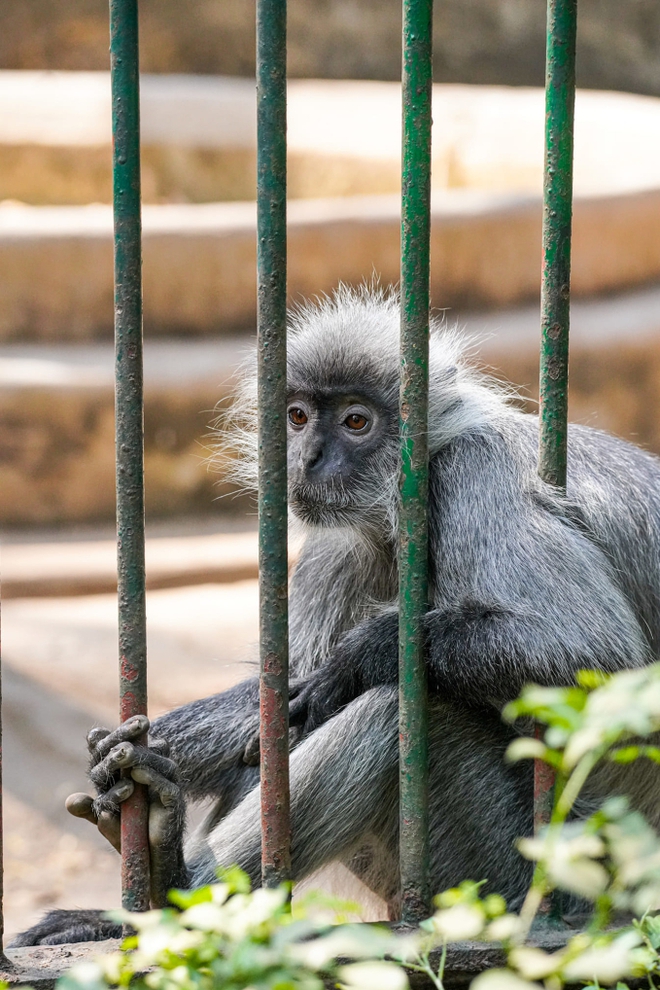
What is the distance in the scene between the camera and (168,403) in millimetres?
7043

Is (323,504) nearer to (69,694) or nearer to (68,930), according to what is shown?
(68,930)

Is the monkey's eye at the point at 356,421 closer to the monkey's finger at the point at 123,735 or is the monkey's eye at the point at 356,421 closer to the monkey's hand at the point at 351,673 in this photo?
the monkey's hand at the point at 351,673

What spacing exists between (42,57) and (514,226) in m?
6.70

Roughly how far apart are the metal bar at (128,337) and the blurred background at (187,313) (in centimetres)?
124

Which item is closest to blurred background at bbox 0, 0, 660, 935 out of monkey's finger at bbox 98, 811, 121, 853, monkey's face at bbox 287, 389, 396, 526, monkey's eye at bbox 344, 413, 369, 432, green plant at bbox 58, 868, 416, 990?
monkey's face at bbox 287, 389, 396, 526

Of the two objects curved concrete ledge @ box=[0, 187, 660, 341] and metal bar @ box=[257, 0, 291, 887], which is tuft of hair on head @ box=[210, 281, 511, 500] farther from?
curved concrete ledge @ box=[0, 187, 660, 341]

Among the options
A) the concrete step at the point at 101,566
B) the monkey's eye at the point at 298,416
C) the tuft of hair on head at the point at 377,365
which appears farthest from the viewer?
the concrete step at the point at 101,566

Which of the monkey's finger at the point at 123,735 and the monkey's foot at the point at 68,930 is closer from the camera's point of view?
the monkey's finger at the point at 123,735

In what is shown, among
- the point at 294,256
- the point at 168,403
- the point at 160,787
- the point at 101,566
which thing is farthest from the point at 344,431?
the point at 294,256

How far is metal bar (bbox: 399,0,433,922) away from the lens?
1734 mm

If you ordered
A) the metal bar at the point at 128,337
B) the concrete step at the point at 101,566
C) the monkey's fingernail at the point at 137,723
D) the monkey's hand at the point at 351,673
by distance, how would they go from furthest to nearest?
the concrete step at the point at 101,566
the monkey's hand at the point at 351,673
the monkey's fingernail at the point at 137,723
the metal bar at the point at 128,337

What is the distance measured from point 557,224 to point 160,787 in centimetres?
107

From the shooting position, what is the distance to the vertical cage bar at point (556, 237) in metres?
1.80

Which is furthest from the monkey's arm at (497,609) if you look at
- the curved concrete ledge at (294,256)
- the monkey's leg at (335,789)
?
the curved concrete ledge at (294,256)
